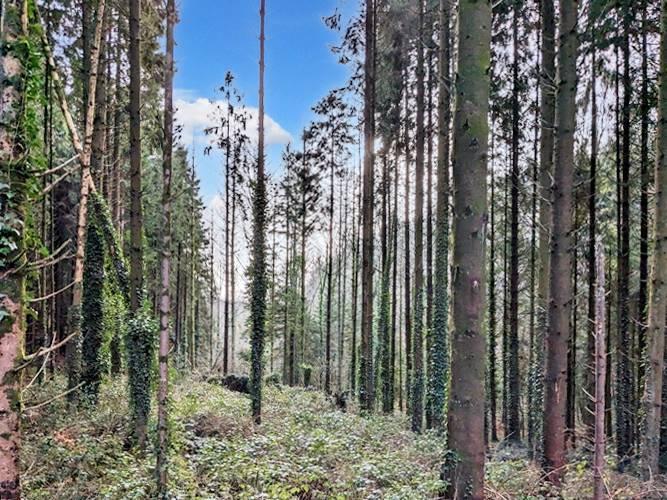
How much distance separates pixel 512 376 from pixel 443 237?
5327 mm

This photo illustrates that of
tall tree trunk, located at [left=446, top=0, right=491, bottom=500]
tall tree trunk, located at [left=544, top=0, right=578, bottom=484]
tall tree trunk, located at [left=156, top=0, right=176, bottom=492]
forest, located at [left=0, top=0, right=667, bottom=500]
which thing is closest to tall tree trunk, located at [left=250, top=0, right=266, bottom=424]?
forest, located at [left=0, top=0, right=667, bottom=500]

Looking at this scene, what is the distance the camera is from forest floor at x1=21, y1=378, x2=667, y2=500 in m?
5.09

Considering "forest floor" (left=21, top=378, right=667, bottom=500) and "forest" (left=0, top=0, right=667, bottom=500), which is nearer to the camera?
"forest" (left=0, top=0, right=667, bottom=500)

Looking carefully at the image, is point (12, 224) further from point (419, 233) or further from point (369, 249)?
point (419, 233)

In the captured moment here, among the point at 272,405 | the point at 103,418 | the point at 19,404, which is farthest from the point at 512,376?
the point at 19,404

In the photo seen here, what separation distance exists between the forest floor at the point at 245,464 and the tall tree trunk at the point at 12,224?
2.28m

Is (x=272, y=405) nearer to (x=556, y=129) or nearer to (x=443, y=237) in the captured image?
(x=443, y=237)

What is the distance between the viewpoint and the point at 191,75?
31.3 ft

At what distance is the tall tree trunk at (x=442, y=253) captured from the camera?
10.5 metres

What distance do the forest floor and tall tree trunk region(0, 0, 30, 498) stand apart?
89.6 inches

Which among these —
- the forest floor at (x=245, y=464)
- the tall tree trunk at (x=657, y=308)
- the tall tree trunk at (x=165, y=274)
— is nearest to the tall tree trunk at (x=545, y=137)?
the tall tree trunk at (x=657, y=308)

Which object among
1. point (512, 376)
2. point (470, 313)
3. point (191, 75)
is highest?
point (191, 75)

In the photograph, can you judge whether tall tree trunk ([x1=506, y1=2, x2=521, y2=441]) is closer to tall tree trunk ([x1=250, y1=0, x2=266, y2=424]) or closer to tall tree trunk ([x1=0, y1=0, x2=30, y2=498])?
tall tree trunk ([x1=250, y1=0, x2=266, y2=424])

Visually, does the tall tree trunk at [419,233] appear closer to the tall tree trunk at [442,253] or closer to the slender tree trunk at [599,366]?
the tall tree trunk at [442,253]
